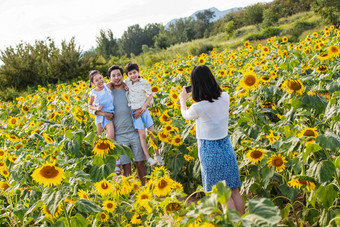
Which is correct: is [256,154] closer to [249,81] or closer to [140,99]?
[249,81]

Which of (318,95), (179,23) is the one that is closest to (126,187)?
(318,95)

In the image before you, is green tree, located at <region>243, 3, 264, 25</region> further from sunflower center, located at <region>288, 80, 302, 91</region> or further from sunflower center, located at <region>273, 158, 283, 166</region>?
sunflower center, located at <region>273, 158, 283, 166</region>

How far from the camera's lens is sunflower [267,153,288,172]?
248cm

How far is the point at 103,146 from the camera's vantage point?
2.38 meters

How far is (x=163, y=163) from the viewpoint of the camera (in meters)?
3.88

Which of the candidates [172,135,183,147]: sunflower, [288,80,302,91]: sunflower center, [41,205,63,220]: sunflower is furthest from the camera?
[41,205,63,220]: sunflower

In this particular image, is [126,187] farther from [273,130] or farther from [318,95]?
[318,95]

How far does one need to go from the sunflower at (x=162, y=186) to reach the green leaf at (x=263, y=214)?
0.94 meters

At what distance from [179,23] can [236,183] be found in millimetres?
63683

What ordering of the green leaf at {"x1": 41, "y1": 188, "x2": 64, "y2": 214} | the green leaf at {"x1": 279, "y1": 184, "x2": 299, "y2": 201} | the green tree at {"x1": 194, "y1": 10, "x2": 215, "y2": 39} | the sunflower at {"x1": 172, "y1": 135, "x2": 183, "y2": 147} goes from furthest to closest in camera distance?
1. the green tree at {"x1": 194, "y1": 10, "x2": 215, "y2": 39}
2. the sunflower at {"x1": 172, "y1": 135, "x2": 183, "y2": 147}
3. the green leaf at {"x1": 279, "y1": 184, "x2": 299, "y2": 201}
4. the green leaf at {"x1": 41, "y1": 188, "x2": 64, "y2": 214}

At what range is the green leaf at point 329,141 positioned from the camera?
1.91 m

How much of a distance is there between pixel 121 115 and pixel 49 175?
7.11 feet

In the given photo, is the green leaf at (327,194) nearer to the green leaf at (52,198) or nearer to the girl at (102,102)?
the green leaf at (52,198)

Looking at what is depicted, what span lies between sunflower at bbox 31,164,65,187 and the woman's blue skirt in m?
1.12
